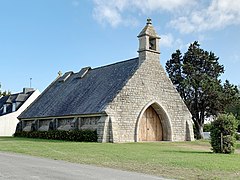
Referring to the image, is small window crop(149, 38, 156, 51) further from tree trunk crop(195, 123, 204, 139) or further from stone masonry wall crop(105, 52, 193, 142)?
tree trunk crop(195, 123, 204, 139)

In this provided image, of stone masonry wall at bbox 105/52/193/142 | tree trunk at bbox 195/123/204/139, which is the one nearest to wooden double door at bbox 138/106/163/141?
stone masonry wall at bbox 105/52/193/142

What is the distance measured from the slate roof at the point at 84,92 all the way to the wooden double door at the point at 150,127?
4.11 m

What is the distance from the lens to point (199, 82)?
4372 centimetres

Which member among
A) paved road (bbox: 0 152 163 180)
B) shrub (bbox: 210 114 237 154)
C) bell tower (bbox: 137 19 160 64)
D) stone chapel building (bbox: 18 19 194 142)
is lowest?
paved road (bbox: 0 152 163 180)

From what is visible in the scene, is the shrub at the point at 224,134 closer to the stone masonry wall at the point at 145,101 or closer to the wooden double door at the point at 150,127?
the stone masonry wall at the point at 145,101

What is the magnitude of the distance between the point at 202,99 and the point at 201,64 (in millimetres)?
4755

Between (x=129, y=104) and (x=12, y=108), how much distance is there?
24.4m

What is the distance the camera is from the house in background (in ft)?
151

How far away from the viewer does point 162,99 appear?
1286 inches

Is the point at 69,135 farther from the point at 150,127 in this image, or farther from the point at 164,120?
the point at 164,120

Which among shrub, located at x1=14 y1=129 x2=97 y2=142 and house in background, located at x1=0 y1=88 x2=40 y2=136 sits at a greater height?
house in background, located at x1=0 y1=88 x2=40 y2=136

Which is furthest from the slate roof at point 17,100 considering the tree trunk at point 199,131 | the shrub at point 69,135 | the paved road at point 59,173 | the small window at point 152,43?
the paved road at point 59,173

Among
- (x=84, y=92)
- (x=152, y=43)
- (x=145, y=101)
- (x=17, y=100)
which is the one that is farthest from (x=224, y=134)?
(x=17, y=100)

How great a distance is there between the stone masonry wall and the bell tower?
9 cm
